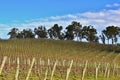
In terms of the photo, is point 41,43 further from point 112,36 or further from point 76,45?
point 112,36

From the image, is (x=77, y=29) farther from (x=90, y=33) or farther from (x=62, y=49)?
(x=62, y=49)

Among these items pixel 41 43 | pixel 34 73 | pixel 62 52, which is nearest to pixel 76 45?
pixel 41 43

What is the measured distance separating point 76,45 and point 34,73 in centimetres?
7505

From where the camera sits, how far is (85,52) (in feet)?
319

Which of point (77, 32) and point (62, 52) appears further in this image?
point (77, 32)

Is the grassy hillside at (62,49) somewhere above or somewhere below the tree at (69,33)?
below

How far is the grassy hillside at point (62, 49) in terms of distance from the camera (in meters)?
87.3

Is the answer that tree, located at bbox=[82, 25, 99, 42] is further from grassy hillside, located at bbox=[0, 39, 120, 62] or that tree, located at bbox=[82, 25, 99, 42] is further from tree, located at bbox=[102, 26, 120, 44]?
grassy hillside, located at bbox=[0, 39, 120, 62]

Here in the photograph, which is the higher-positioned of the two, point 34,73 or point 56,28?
point 56,28

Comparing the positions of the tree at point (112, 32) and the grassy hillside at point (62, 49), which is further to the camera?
the tree at point (112, 32)

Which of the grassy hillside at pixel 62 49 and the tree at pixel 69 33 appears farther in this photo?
the tree at pixel 69 33

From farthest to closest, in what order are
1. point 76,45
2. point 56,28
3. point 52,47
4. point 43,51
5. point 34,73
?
point 56,28
point 76,45
point 52,47
point 43,51
point 34,73

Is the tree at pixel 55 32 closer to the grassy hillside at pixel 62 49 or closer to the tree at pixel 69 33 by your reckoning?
the tree at pixel 69 33

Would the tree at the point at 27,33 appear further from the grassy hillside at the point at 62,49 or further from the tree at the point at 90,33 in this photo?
the grassy hillside at the point at 62,49
